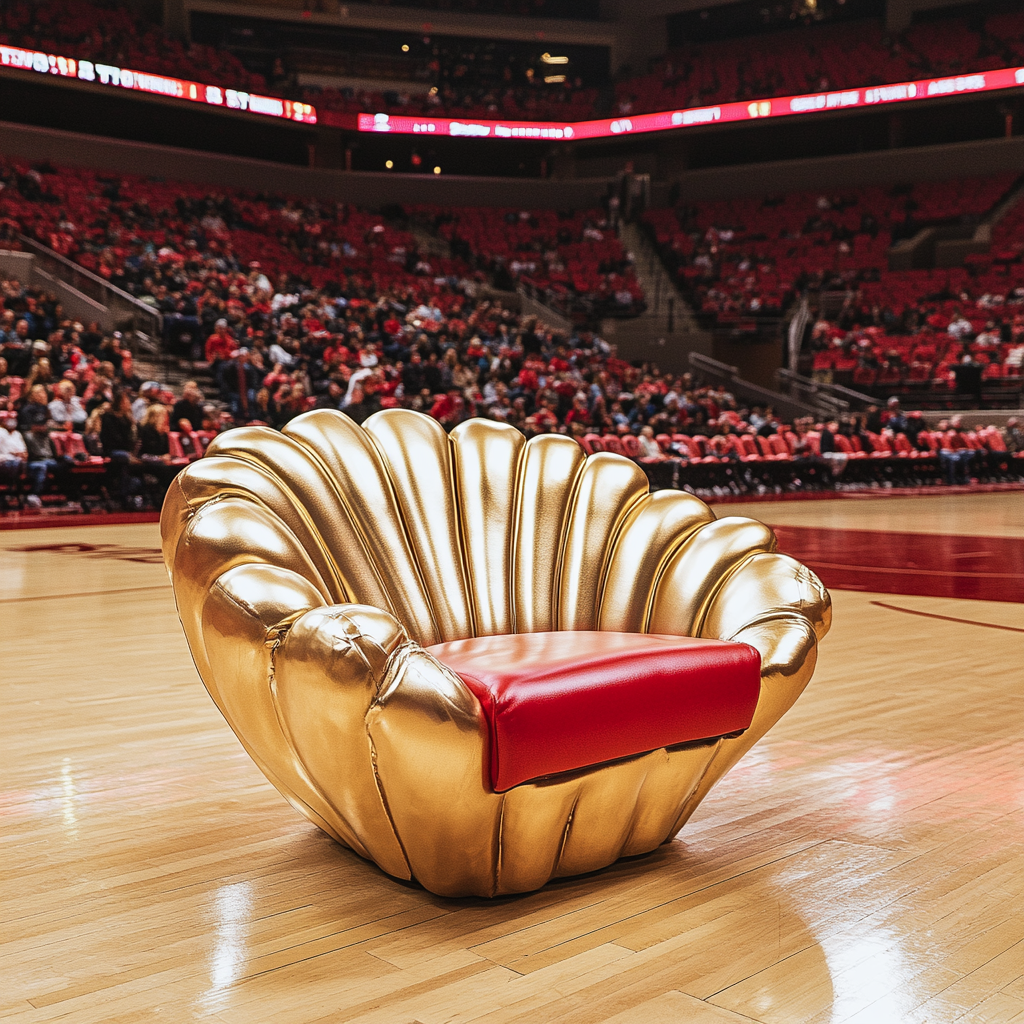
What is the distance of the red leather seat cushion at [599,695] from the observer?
2.04 m

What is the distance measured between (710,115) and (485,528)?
85.3 feet

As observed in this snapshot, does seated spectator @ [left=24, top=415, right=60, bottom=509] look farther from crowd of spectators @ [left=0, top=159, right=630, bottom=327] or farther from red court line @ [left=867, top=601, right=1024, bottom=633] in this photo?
red court line @ [left=867, top=601, right=1024, bottom=633]

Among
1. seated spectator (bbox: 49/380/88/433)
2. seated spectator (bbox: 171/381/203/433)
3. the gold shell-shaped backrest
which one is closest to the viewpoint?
the gold shell-shaped backrest

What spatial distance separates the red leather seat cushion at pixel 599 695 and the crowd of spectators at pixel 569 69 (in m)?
22.6

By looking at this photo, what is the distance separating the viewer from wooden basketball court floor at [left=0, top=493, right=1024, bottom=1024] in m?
1.82

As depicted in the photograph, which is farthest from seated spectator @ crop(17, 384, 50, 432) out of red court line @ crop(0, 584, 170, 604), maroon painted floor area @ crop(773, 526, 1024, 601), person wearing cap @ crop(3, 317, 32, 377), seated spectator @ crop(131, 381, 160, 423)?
maroon painted floor area @ crop(773, 526, 1024, 601)

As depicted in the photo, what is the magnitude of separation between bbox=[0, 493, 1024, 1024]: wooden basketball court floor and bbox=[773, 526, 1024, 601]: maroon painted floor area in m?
2.65

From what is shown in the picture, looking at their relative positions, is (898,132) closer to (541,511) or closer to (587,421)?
(587,421)

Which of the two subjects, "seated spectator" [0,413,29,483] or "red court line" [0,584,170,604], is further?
"seated spectator" [0,413,29,483]

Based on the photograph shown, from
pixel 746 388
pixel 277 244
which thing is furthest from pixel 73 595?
pixel 277 244

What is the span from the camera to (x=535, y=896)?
2281 mm

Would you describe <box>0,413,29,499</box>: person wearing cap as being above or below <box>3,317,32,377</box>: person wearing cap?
below

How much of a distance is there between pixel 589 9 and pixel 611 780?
3088 cm

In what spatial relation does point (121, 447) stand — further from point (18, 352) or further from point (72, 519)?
point (18, 352)
